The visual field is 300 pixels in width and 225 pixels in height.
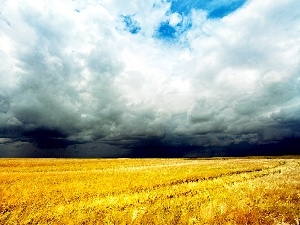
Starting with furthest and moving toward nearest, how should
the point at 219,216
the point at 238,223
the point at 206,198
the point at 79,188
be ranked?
the point at 79,188, the point at 206,198, the point at 219,216, the point at 238,223

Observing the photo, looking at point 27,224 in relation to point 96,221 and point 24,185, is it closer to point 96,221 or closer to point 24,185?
point 96,221

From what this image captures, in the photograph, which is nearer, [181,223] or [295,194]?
[181,223]

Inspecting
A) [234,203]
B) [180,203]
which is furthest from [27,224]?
[234,203]

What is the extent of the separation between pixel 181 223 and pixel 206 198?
16.4 ft

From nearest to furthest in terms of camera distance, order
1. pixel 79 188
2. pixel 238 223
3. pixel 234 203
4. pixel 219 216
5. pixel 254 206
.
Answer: pixel 238 223 → pixel 219 216 → pixel 254 206 → pixel 234 203 → pixel 79 188

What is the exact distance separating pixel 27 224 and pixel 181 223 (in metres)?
6.44

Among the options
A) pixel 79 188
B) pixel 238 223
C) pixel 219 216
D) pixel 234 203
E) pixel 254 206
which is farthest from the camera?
pixel 79 188

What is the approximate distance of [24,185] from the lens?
2391cm

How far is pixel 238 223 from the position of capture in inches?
425

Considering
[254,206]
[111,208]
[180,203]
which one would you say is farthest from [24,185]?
[254,206]

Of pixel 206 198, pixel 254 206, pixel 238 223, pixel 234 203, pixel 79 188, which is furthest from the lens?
pixel 79 188

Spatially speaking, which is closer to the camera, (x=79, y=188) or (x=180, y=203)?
(x=180, y=203)

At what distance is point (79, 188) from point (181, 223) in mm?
13877

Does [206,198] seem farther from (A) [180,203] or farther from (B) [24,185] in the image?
(B) [24,185]
